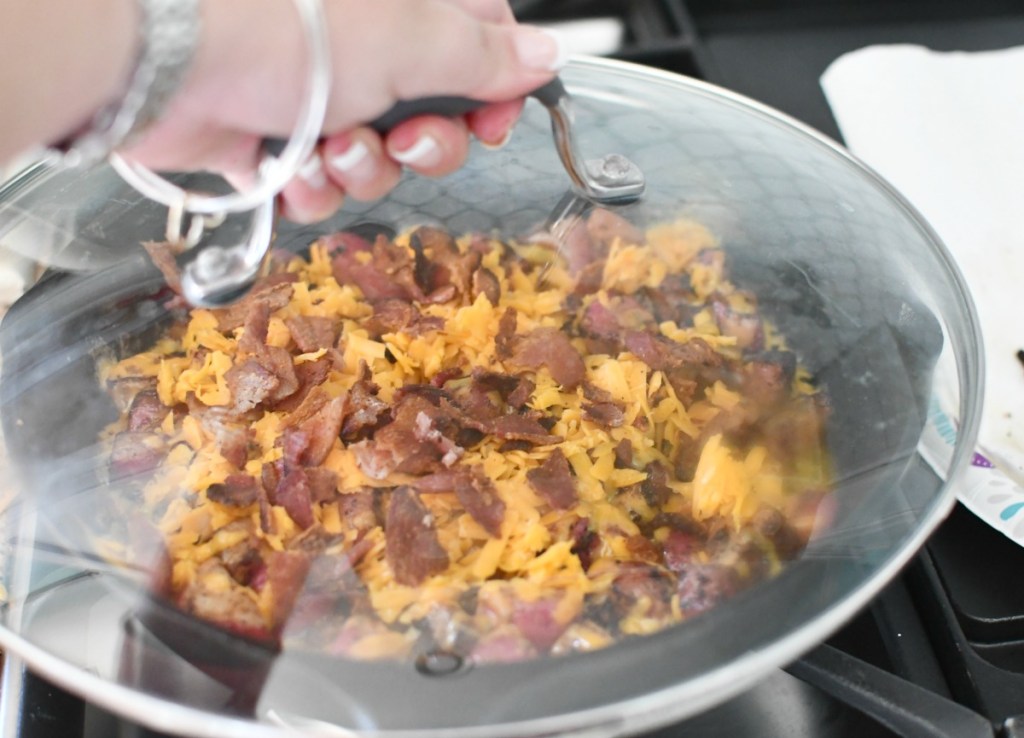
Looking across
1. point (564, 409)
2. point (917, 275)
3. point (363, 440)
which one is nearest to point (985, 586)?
point (917, 275)

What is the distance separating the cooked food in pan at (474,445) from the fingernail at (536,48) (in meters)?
0.19

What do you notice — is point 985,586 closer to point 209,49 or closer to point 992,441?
point 992,441

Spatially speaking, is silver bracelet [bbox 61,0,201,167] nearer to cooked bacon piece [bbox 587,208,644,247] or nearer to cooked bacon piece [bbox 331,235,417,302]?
cooked bacon piece [bbox 331,235,417,302]

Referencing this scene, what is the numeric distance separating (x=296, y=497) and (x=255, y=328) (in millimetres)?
183

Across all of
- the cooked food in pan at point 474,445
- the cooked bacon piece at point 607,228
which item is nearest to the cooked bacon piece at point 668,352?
the cooked food in pan at point 474,445

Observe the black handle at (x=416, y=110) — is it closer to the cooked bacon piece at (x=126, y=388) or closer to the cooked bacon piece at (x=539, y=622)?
the cooked bacon piece at (x=126, y=388)

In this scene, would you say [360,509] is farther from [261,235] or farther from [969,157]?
[969,157]

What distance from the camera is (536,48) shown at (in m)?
0.62

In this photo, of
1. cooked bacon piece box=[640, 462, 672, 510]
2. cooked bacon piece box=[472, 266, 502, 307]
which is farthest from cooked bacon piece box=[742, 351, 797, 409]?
cooked bacon piece box=[472, 266, 502, 307]

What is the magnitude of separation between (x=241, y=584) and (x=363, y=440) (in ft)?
0.42

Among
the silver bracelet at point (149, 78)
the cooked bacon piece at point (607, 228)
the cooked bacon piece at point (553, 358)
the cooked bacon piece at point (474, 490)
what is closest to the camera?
the silver bracelet at point (149, 78)

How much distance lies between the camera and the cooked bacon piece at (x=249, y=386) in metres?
0.67

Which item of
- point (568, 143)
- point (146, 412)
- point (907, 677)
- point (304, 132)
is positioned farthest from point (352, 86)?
point (907, 677)

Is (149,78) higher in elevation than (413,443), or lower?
higher
